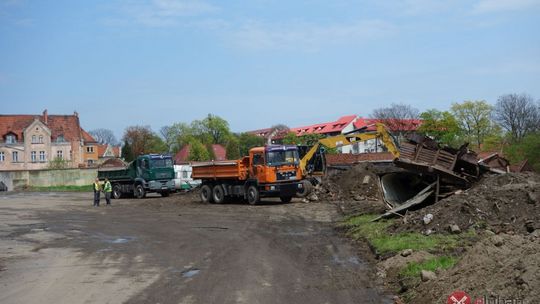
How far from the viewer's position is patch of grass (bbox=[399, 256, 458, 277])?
954cm

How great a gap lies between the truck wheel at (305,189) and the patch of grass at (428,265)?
1870 centimetres

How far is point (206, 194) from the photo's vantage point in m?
32.5

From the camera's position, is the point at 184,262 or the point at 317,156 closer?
the point at 184,262

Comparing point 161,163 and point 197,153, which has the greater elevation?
point 197,153

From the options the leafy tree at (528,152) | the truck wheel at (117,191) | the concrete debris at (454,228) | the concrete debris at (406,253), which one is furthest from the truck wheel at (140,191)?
the concrete debris at (406,253)

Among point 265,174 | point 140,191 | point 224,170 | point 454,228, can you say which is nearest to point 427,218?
point 454,228

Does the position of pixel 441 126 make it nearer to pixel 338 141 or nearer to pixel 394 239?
pixel 338 141

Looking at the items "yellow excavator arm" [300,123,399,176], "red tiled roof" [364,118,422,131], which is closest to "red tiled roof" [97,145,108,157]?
"red tiled roof" [364,118,422,131]

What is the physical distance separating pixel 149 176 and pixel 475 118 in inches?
2768

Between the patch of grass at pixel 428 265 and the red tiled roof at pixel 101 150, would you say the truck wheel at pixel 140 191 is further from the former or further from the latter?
the red tiled roof at pixel 101 150

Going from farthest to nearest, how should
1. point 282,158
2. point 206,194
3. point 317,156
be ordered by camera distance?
point 206,194 → point 317,156 → point 282,158

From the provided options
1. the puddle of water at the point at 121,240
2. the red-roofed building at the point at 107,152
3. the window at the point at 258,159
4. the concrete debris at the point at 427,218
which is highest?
the red-roofed building at the point at 107,152

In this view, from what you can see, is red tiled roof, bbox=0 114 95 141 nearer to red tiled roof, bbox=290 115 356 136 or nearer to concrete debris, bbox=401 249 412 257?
red tiled roof, bbox=290 115 356 136

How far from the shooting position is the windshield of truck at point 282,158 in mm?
28297
